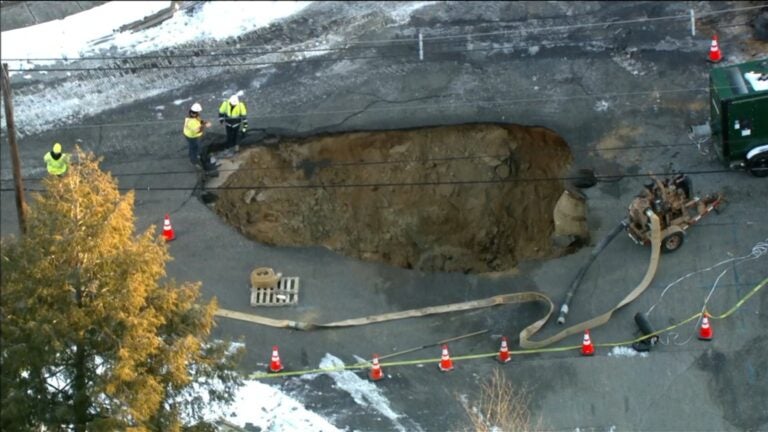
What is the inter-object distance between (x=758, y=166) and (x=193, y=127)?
10.2m

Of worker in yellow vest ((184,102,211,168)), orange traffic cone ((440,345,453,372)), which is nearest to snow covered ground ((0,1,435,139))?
worker in yellow vest ((184,102,211,168))

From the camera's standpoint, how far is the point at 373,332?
70.7ft

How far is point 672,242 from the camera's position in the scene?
73.1ft

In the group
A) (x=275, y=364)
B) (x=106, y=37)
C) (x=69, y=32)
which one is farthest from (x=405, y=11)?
(x=275, y=364)

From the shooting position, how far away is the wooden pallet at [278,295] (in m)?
22.2

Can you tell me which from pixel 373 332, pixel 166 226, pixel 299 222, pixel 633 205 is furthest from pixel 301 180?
pixel 633 205

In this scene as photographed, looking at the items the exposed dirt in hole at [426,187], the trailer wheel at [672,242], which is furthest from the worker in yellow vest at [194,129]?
the trailer wheel at [672,242]

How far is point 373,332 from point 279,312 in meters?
1.67

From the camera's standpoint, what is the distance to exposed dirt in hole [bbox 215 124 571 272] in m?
25.1

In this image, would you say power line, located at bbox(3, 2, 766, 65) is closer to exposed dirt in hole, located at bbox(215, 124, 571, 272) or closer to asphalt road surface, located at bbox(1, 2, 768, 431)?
asphalt road surface, located at bbox(1, 2, 768, 431)

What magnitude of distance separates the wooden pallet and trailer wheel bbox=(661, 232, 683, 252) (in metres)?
6.26

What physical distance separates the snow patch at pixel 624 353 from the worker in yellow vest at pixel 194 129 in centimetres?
868

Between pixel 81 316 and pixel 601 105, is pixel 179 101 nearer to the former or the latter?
pixel 601 105

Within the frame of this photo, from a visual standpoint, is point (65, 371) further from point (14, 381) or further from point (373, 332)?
point (373, 332)
